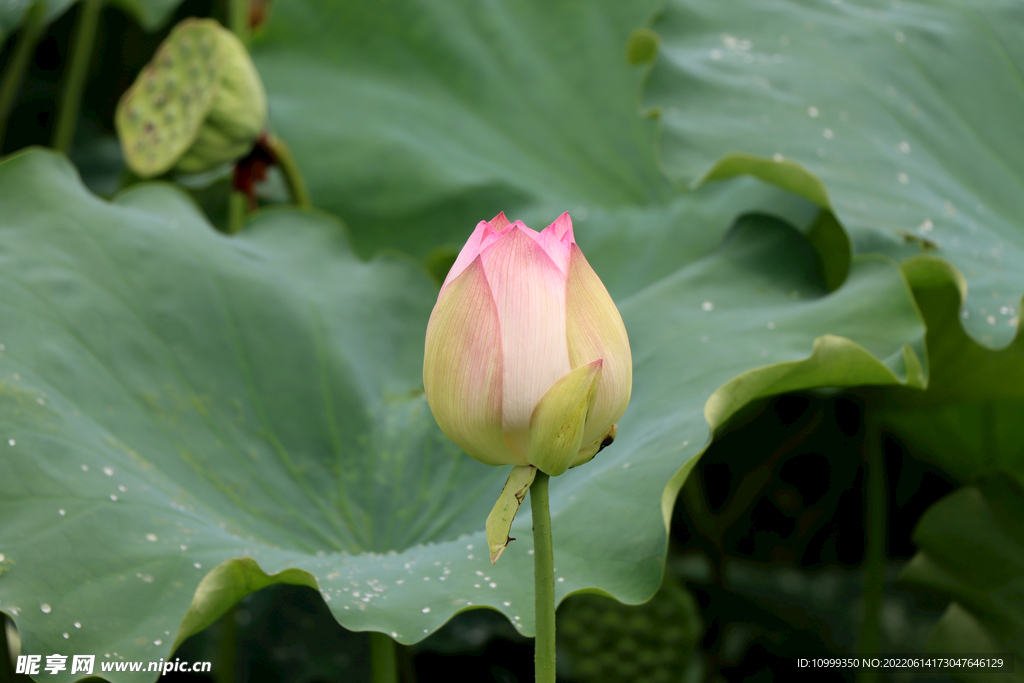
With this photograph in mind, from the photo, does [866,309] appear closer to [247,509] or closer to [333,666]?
[247,509]

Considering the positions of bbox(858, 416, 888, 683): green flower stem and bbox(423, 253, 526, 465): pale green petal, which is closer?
bbox(423, 253, 526, 465): pale green petal

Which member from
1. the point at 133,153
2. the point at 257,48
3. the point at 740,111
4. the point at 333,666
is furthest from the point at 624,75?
the point at 333,666

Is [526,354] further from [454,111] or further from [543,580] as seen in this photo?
[454,111]

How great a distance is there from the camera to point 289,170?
104 centimetres

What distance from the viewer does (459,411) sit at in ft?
1.20

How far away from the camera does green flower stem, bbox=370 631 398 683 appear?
0.61 meters

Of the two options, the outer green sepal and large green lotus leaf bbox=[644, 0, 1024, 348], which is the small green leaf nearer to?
large green lotus leaf bbox=[644, 0, 1024, 348]

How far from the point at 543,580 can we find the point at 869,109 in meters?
0.72

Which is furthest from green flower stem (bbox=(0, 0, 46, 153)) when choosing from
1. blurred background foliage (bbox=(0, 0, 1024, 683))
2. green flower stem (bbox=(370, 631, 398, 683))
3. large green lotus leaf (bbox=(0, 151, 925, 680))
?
green flower stem (bbox=(370, 631, 398, 683))

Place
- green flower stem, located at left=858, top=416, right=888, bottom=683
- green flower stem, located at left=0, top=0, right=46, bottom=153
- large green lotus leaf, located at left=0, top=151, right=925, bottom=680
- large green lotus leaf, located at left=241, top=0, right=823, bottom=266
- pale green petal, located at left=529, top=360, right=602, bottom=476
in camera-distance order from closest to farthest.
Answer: pale green petal, located at left=529, top=360, right=602, bottom=476
large green lotus leaf, located at left=0, top=151, right=925, bottom=680
green flower stem, located at left=858, top=416, right=888, bottom=683
green flower stem, located at left=0, top=0, right=46, bottom=153
large green lotus leaf, located at left=241, top=0, right=823, bottom=266

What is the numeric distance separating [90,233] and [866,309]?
0.75m

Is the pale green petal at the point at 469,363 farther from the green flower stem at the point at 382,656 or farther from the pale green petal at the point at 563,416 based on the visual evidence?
Answer: the green flower stem at the point at 382,656

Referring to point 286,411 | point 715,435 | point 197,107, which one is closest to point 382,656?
point 286,411

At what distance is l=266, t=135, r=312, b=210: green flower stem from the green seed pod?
3cm
